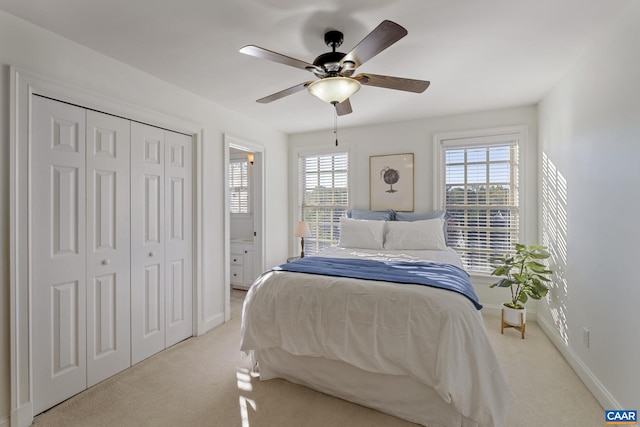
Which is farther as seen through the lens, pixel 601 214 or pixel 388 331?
pixel 601 214

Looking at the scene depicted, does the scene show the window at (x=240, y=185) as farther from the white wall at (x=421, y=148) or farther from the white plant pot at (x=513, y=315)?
the white plant pot at (x=513, y=315)

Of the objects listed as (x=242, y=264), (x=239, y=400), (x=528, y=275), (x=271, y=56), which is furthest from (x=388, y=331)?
(x=242, y=264)

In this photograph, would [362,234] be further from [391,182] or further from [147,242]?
[147,242]

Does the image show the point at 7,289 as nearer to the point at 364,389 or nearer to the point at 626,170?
the point at 364,389

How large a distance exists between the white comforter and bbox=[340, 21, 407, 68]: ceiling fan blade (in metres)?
1.48

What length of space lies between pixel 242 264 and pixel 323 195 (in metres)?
1.71

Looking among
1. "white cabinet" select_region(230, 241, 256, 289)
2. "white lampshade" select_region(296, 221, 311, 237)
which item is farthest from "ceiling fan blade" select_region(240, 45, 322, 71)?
"white cabinet" select_region(230, 241, 256, 289)

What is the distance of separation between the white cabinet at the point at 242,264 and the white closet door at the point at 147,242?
72.4 inches

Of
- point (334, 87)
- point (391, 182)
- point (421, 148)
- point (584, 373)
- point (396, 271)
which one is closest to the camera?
point (334, 87)

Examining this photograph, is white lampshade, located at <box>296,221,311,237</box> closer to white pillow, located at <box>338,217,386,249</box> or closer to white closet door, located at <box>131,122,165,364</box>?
white pillow, located at <box>338,217,386,249</box>

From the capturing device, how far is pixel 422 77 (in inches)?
110

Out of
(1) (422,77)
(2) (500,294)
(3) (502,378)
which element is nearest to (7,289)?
(3) (502,378)

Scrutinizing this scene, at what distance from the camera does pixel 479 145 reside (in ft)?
12.6

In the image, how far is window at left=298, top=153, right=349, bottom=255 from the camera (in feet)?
15.5
